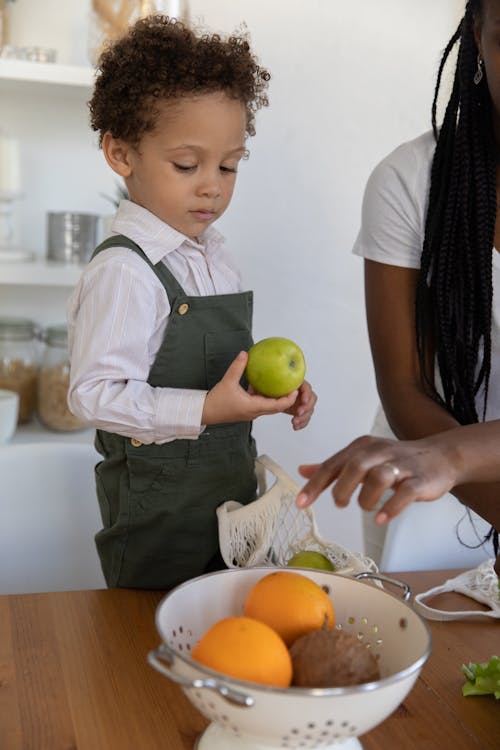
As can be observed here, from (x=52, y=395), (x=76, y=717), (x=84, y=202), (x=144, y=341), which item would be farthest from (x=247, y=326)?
(x=84, y=202)

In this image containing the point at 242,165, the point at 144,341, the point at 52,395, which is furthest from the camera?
the point at 242,165

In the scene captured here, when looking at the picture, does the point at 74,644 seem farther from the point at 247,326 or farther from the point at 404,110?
the point at 404,110

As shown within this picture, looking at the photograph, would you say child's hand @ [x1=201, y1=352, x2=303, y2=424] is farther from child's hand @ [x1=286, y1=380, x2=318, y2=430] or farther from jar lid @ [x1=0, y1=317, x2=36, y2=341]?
jar lid @ [x1=0, y1=317, x2=36, y2=341]

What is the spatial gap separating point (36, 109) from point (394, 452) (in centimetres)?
174

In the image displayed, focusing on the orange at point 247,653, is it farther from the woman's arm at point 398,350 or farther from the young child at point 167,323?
the woman's arm at point 398,350

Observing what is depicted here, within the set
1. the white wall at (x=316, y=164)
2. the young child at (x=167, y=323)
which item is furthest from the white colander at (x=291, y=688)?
the white wall at (x=316, y=164)

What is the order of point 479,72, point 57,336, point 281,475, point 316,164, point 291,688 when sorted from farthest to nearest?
point 316,164
point 57,336
point 479,72
point 281,475
point 291,688

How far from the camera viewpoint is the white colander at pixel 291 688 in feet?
2.28

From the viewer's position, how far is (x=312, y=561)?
3.65 ft

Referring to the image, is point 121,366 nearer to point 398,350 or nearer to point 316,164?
point 398,350

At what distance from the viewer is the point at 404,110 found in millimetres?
2498

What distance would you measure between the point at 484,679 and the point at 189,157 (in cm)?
75

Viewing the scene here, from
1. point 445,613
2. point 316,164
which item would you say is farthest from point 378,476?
point 316,164

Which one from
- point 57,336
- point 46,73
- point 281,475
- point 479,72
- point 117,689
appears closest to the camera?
point 117,689
